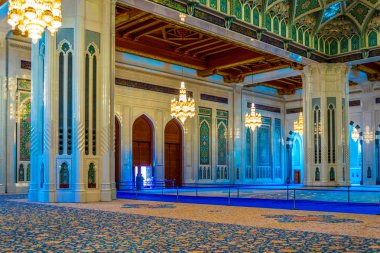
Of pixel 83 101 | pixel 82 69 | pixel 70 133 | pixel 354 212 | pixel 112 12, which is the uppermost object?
pixel 112 12

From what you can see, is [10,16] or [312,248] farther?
[10,16]

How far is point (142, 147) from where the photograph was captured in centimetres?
1647

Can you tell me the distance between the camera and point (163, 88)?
1723 centimetres

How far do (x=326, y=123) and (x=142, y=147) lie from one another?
20.6ft

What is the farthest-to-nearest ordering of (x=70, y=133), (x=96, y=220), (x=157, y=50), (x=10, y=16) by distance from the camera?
(x=157, y=50)
(x=70, y=133)
(x=10, y=16)
(x=96, y=220)

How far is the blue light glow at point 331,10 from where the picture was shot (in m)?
15.0

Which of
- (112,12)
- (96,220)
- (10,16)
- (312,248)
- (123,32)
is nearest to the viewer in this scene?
(312,248)

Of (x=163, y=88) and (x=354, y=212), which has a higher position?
(x=163, y=88)

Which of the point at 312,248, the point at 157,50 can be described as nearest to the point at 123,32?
the point at 157,50

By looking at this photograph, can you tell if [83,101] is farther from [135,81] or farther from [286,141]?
[286,141]

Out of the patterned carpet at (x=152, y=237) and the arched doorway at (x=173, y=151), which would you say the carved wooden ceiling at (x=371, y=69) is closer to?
the arched doorway at (x=173, y=151)

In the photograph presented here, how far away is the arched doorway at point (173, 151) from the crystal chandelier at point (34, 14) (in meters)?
10.6

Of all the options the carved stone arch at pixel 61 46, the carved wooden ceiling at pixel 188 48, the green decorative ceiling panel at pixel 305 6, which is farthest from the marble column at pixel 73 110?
the green decorative ceiling panel at pixel 305 6

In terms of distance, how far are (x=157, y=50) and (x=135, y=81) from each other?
1277mm
